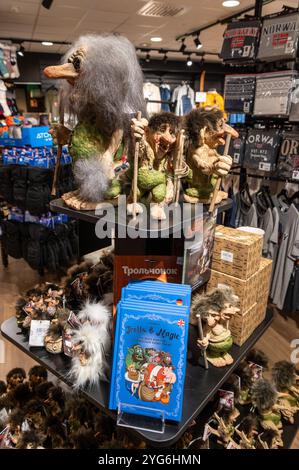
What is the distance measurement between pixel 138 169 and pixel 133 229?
0.63 ft

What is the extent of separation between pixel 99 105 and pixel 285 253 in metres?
2.12

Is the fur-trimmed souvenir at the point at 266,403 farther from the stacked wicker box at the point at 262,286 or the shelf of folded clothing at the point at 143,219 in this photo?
the shelf of folded clothing at the point at 143,219

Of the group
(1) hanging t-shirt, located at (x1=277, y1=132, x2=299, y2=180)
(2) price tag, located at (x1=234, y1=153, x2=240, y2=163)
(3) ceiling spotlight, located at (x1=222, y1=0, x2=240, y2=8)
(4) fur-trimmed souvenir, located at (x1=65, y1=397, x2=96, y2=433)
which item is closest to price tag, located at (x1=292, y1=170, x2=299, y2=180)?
(1) hanging t-shirt, located at (x1=277, y1=132, x2=299, y2=180)

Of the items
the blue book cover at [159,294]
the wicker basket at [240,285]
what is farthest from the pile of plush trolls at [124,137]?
the wicker basket at [240,285]

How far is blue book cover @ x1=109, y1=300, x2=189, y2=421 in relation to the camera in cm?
86

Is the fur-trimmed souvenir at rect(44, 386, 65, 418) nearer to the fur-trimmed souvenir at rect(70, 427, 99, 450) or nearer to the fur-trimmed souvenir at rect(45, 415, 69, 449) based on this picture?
the fur-trimmed souvenir at rect(45, 415, 69, 449)

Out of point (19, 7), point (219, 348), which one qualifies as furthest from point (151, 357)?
point (19, 7)

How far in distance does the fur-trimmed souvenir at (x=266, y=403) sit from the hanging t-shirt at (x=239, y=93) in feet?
6.95

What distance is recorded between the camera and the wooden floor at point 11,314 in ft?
7.51

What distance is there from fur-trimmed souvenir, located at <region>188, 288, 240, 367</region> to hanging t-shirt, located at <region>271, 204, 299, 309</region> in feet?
5.21

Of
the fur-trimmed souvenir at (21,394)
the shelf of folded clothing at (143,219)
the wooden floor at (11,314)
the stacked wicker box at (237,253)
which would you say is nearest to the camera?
the shelf of folded clothing at (143,219)

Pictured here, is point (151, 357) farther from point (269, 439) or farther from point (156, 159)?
point (269, 439)

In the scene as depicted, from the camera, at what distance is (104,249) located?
62.7 inches
